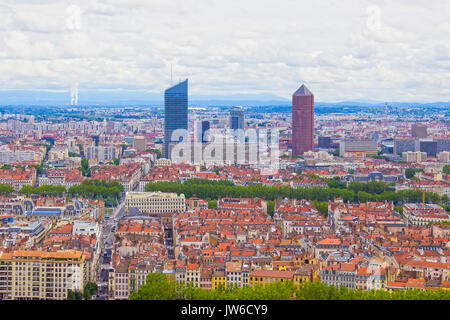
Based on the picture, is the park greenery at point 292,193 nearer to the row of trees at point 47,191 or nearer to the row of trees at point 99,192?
the row of trees at point 99,192

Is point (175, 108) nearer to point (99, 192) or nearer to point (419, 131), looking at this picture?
point (419, 131)

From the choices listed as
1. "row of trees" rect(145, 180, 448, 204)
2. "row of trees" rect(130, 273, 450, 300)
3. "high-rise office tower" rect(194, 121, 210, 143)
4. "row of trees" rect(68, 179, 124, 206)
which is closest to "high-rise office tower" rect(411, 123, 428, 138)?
"high-rise office tower" rect(194, 121, 210, 143)

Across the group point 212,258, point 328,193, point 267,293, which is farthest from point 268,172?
point 267,293

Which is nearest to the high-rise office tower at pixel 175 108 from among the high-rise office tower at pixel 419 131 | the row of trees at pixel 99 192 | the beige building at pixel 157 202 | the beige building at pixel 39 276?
the high-rise office tower at pixel 419 131

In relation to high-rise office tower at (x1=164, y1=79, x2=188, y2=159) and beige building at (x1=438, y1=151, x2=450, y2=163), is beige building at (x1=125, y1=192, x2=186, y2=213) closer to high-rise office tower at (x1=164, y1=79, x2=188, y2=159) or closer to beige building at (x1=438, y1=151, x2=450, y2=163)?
high-rise office tower at (x1=164, y1=79, x2=188, y2=159)

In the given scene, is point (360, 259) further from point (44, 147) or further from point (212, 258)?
point (44, 147)
